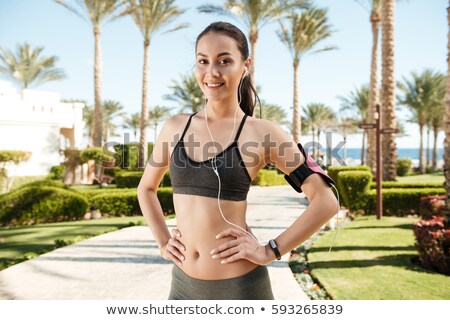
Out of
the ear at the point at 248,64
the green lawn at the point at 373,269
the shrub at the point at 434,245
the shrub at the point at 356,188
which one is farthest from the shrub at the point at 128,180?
the ear at the point at 248,64

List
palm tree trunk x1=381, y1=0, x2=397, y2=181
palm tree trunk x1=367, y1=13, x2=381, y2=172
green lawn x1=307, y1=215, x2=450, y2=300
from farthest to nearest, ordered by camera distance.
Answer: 1. palm tree trunk x1=367, y1=13, x2=381, y2=172
2. palm tree trunk x1=381, y1=0, x2=397, y2=181
3. green lawn x1=307, y1=215, x2=450, y2=300

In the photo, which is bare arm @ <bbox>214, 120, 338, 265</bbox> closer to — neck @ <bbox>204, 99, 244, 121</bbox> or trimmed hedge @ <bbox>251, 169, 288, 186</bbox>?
neck @ <bbox>204, 99, 244, 121</bbox>

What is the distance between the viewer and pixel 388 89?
573 inches

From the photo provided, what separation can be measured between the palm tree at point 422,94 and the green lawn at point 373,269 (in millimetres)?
29972

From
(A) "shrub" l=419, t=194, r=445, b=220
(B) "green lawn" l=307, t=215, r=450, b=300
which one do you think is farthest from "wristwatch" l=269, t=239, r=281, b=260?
(A) "shrub" l=419, t=194, r=445, b=220

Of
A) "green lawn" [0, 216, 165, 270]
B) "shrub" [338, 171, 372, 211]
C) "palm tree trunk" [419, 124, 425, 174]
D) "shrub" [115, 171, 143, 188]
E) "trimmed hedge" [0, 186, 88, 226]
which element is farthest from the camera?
"palm tree trunk" [419, 124, 425, 174]

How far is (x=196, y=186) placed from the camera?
156cm

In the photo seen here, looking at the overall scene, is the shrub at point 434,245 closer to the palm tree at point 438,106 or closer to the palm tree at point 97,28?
the palm tree at point 97,28

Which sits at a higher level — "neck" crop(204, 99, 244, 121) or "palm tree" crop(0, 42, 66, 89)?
"palm tree" crop(0, 42, 66, 89)

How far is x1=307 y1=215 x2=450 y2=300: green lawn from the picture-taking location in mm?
4570

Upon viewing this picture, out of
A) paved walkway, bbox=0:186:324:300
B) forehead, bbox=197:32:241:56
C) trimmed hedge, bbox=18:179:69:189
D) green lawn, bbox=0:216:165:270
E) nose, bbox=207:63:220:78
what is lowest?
green lawn, bbox=0:216:165:270

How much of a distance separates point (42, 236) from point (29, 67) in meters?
23.1

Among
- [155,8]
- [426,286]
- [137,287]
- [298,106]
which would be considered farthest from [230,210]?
[298,106]

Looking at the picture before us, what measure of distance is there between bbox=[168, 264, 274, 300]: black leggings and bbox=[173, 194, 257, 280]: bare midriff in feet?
0.06
